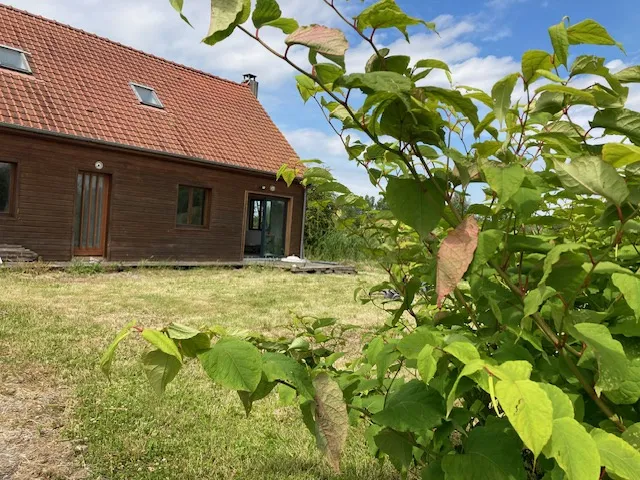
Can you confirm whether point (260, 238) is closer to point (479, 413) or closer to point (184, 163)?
point (184, 163)

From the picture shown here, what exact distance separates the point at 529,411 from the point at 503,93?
446 millimetres

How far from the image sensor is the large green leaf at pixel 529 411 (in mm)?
571

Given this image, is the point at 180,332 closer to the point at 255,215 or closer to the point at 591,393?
the point at 591,393

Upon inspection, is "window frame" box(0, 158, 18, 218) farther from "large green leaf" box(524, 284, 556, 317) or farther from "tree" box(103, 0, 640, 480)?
"large green leaf" box(524, 284, 556, 317)

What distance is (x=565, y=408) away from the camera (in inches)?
26.9

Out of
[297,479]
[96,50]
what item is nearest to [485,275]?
[297,479]

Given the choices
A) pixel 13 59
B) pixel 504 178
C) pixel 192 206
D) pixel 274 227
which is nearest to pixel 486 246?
pixel 504 178

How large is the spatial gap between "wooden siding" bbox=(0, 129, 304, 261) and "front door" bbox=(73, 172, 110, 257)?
20 cm

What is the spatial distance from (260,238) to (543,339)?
16283mm

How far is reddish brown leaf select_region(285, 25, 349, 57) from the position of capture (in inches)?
27.8

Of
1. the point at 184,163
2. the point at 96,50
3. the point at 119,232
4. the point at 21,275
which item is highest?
the point at 96,50

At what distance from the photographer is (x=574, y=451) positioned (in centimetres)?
62

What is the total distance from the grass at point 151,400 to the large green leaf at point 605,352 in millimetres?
987

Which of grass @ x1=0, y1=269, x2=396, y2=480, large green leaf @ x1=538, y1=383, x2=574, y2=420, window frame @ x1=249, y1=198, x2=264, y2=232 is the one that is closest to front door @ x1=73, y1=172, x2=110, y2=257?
grass @ x1=0, y1=269, x2=396, y2=480
